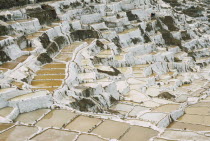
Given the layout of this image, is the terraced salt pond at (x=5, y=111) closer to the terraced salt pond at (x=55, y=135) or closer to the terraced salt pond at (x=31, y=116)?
the terraced salt pond at (x=31, y=116)

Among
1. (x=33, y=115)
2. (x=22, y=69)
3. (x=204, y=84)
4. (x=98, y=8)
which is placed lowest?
(x=204, y=84)

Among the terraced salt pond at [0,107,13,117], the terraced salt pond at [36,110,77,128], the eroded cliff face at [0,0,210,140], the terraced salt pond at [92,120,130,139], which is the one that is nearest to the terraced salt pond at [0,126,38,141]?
the terraced salt pond at [36,110,77,128]

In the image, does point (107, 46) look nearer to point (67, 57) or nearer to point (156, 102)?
point (67, 57)

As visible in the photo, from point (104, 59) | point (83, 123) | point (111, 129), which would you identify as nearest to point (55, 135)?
point (83, 123)

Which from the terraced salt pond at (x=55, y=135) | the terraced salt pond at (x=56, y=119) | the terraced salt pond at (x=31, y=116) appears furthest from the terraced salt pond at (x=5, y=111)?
the terraced salt pond at (x=55, y=135)

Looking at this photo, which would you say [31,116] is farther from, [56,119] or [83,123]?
[83,123]

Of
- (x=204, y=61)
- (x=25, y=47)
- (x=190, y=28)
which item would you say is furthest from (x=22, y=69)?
(x=190, y=28)

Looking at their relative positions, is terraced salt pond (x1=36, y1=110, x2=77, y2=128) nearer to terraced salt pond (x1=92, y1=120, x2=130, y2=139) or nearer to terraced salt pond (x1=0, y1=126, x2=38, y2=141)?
terraced salt pond (x1=0, y1=126, x2=38, y2=141)

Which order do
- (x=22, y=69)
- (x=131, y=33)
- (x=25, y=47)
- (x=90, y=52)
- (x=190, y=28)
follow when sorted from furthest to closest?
(x=190, y=28) → (x=131, y=33) → (x=90, y=52) → (x=25, y=47) → (x=22, y=69)
